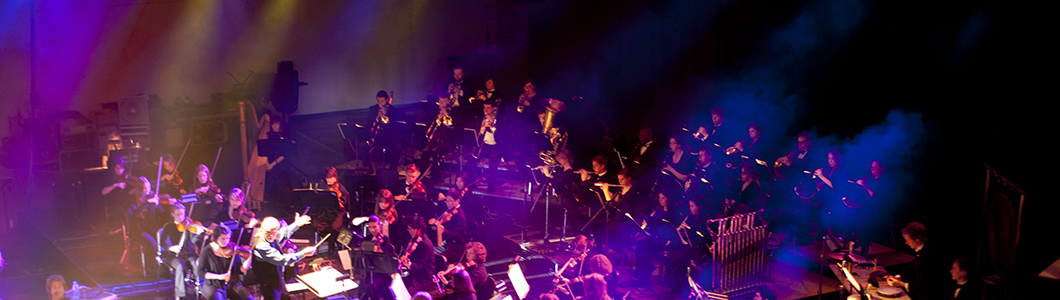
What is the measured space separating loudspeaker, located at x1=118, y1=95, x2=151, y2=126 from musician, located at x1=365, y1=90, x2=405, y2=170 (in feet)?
11.6

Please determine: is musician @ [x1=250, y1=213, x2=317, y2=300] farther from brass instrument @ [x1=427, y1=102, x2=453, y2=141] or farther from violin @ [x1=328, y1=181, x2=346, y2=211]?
brass instrument @ [x1=427, y1=102, x2=453, y2=141]

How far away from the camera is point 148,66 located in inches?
404

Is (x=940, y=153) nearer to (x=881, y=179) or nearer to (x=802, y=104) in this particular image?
(x=881, y=179)

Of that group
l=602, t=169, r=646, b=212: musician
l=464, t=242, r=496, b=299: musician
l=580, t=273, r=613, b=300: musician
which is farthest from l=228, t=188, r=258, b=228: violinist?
l=602, t=169, r=646, b=212: musician

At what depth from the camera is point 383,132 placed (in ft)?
29.7

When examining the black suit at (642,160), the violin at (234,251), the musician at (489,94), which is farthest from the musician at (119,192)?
the black suit at (642,160)

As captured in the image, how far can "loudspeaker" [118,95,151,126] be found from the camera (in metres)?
9.92

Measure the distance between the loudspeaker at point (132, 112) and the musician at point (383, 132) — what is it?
11.6 feet

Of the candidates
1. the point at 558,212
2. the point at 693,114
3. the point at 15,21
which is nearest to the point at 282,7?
the point at 15,21

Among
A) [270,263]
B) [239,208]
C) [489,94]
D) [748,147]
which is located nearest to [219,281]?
[270,263]

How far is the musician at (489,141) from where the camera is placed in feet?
28.7

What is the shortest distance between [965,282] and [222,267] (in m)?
5.96

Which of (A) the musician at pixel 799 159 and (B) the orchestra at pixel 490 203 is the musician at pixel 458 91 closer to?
(B) the orchestra at pixel 490 203

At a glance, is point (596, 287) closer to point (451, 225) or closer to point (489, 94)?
point (451, 225)
